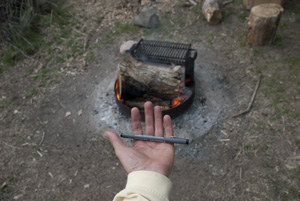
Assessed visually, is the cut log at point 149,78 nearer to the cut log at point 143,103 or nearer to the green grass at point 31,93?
the cut log at point 143,103

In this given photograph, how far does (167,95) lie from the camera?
347 centimetres

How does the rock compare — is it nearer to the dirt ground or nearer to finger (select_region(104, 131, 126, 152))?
the dirt ground

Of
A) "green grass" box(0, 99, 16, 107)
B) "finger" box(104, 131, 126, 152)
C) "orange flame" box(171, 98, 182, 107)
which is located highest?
"finger" box(104, 131, 126, 152)

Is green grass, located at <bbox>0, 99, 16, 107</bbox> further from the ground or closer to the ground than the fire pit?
closer to the ground

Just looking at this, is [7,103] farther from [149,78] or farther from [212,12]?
[212,12]

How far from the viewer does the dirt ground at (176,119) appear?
3.00 m

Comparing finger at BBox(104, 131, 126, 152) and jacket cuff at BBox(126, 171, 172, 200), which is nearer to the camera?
jacket cuff at BBox(126, 171, 172, 200)

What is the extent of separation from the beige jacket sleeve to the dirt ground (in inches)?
50.7

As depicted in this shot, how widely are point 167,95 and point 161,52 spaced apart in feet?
2.46

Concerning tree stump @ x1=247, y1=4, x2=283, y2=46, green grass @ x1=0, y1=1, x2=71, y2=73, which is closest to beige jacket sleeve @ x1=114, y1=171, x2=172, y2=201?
tree stump @ x1=247, y1=4, x2=283, y2=46

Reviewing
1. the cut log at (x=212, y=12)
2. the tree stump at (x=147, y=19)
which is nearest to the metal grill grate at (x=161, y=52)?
the tree stump at (x=147, y=19)

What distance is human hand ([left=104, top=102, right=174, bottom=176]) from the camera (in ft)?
6.44

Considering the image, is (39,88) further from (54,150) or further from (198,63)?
(198,63)

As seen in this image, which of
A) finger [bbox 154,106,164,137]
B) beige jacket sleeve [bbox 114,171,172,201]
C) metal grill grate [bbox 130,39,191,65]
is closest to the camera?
beige jacket sleeve [bbox 114,171,172,201]
